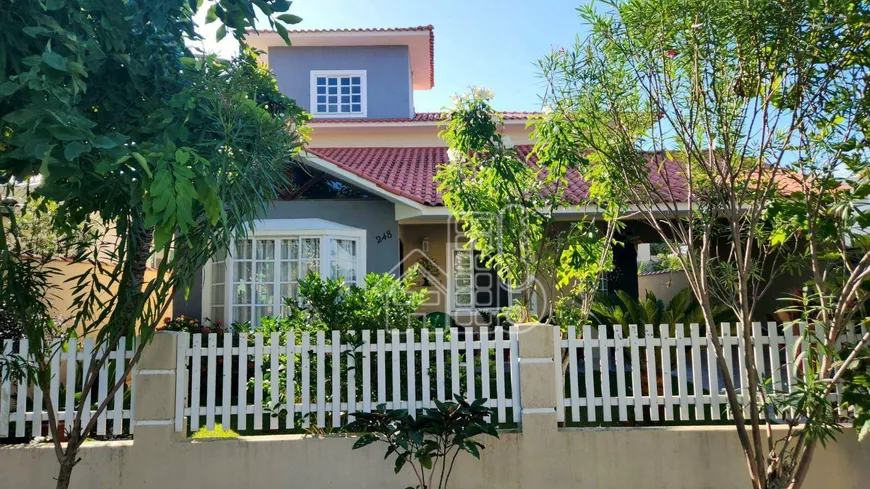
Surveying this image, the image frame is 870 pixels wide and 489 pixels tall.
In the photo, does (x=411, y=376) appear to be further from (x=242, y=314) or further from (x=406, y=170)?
(x=406, y=170)

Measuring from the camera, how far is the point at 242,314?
29.4 feet

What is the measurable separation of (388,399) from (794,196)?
12.8ft

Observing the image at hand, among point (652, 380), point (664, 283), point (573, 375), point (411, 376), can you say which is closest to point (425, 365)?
point (411, 376)

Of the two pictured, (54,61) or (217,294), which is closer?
(54,61)

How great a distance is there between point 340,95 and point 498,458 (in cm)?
Result: 1203

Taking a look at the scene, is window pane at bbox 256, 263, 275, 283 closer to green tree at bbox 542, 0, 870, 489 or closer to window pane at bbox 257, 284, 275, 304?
window pane at bbox 257, 284, 275, 304

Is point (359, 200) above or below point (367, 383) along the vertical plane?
above

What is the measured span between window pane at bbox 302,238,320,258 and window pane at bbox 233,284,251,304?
42.9 inches

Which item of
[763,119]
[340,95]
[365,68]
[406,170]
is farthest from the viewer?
[340,95]

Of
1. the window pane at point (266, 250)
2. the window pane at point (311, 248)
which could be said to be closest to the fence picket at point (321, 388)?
the window pane at point (311, 248)

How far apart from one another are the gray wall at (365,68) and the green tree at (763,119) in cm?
1021

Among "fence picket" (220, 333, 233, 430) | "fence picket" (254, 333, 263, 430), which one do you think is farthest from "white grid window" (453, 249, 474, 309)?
"fence picket" (220, 333, 233, 430)

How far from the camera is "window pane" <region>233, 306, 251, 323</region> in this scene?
29.4 ft

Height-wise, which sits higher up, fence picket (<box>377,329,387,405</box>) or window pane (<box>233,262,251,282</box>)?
window pane (<box>233,262,251,282</box>)
